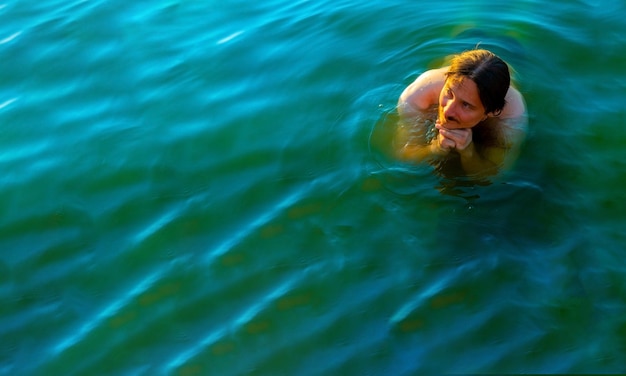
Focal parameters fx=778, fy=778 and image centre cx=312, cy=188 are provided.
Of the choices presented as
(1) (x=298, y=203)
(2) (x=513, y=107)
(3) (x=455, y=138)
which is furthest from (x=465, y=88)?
(1) (x=298, y=203)

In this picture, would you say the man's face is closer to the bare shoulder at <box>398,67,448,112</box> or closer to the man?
the man

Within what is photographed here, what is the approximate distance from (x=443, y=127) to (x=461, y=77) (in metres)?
0.48

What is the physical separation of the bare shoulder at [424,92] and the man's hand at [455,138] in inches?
17.7

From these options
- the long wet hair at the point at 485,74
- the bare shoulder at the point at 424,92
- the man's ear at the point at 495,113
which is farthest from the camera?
the bare shoulder at the point at 424,92

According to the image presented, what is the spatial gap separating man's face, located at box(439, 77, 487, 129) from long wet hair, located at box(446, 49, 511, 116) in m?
0.04

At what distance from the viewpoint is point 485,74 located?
5.54 metres

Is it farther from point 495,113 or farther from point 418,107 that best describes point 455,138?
point 418,107

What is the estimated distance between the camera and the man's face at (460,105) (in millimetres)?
5559

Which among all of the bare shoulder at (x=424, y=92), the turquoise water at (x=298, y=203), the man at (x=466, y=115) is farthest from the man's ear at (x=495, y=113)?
the bare shoulder at (x=424, y=92)

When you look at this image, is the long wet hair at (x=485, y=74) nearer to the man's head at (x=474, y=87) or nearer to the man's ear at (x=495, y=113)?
the man's head at (x=474, y=87)

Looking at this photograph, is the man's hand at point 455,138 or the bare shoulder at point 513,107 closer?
the man's hand at point 455,138

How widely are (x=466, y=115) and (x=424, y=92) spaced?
2.23ft

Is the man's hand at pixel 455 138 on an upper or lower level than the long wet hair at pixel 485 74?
lower

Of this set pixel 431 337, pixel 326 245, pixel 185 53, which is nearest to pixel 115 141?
pixel 185 53
